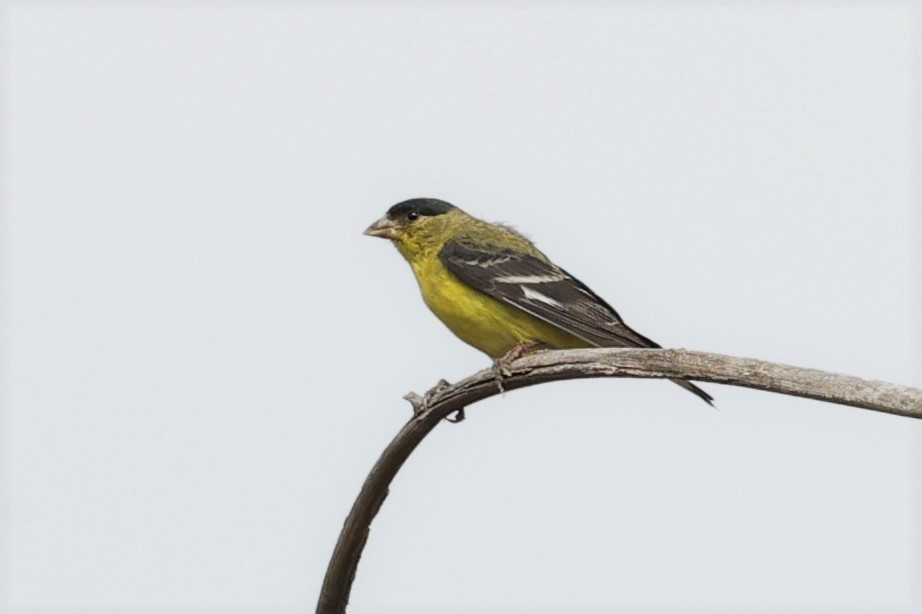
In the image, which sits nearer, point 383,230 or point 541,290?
point 541,290

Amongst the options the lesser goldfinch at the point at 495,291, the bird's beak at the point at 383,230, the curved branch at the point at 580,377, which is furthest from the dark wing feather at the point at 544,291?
the curved branch at the point at 580,377

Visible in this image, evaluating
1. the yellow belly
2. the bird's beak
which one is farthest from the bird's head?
the yellow belly

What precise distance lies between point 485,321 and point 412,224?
1.18m

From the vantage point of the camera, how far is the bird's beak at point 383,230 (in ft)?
28.9

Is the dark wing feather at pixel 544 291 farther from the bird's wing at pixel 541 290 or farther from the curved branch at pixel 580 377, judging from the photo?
the curved branch at pixel 580 377

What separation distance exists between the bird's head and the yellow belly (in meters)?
0.49

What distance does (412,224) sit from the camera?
8.81 meters

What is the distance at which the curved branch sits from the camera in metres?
4.99

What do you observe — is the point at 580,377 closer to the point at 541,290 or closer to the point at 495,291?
the point at 495,291

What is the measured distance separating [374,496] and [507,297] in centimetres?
228

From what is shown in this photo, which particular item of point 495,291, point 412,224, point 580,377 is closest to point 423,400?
point 580,377

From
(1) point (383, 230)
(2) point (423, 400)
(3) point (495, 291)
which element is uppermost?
(1) point (383, 230)

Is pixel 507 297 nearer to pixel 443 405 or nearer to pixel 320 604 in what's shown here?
pixel 443 405


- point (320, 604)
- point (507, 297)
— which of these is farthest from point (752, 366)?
point (507, 297)
